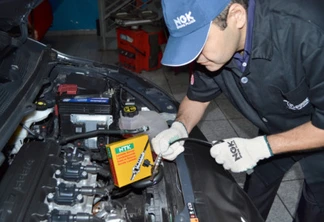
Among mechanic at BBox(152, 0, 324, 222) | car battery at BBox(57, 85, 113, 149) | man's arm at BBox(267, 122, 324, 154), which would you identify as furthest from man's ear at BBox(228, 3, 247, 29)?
car battery at BBox(57, 85, 113, 149)

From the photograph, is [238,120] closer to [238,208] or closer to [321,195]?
[321,195]

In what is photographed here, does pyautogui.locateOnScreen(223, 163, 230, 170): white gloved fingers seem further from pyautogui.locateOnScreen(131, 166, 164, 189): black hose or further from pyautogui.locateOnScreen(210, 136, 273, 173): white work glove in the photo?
pyautogui.locateOnScreen(131, 166, 164, 189): black hose

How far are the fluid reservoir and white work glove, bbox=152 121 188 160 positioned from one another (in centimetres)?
9

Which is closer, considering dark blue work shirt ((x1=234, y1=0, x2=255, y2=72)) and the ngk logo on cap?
the ngk logo on cap

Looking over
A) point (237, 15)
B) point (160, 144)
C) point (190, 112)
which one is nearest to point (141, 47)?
point (190, 112)

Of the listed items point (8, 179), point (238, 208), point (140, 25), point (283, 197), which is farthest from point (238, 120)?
point (8, 179)

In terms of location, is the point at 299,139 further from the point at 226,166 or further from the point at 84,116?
the point at 84,116

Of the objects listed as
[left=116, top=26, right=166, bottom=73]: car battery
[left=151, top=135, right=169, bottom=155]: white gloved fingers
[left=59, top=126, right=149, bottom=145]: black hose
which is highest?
[left=151, top=135, right=169, bottom=155]: white gloved fingers

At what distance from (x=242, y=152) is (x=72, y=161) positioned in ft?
2.10

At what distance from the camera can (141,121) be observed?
4.92 feet

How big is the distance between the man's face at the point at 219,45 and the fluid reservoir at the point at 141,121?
17.9 inches

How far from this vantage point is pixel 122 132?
1388mm

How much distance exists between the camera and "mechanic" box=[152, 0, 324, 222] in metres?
1.06

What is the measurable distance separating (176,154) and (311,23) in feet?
2.18
